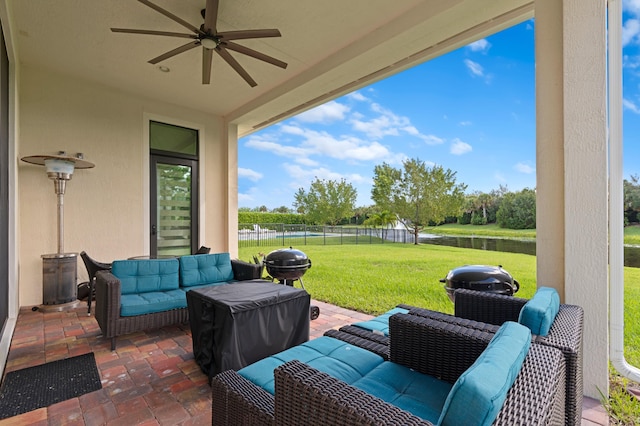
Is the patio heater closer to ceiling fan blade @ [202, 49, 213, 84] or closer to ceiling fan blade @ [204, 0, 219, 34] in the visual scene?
ceiling fan blade @ [202, 49, 213, 84]

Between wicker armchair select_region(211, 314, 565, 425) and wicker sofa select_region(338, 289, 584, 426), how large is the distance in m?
0.16

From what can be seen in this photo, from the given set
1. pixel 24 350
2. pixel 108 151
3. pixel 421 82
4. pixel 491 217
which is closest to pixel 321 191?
pixel 421 82

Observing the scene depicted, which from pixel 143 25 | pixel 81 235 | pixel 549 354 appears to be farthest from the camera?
pixel 81 235

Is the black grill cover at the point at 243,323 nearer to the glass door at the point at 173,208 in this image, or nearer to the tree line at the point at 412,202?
the glass door at the point at 173,208

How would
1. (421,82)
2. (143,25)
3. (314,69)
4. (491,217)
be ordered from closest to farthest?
(143,25) → (314,69) → (491,217) → (421,82)

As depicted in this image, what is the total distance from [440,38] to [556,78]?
1496 millimetres

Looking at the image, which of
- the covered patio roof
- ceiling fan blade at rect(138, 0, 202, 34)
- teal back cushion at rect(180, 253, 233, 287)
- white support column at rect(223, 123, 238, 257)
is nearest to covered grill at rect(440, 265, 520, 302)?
the covered patio roof

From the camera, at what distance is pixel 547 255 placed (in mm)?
2242

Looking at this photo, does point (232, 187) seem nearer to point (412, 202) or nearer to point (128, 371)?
point (128, 371)

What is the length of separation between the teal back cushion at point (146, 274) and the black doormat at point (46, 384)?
29.6 inches

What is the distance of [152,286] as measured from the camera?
323 cm

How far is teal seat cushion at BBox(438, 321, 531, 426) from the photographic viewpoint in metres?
0.72

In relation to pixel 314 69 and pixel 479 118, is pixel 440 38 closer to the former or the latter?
pixel 314 69

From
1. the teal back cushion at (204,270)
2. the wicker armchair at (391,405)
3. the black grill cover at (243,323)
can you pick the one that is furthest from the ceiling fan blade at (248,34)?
the wicker armchair at (391,405)
